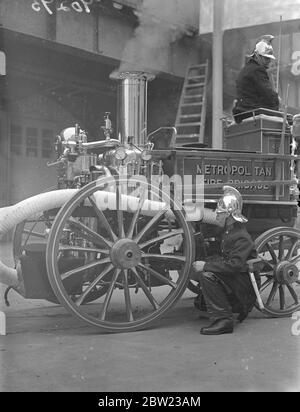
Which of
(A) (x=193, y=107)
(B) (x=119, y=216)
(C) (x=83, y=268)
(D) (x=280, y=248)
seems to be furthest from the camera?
(A) (x=193, y=107)

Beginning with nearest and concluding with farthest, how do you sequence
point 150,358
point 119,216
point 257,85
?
point 150,358
point 119,216
point 257,85

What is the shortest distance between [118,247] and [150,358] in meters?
0.84

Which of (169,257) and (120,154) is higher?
(120,154)

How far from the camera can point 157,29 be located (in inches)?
269

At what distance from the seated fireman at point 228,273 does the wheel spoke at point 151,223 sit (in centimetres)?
41

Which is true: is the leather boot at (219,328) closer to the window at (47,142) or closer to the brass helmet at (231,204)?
the brass helmet at (231,204)

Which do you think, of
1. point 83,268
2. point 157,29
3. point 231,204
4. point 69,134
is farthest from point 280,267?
point 157,29

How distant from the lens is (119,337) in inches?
163

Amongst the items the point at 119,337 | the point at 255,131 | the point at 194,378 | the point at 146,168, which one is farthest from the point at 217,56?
the point at 194,378

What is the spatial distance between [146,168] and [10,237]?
4.64 ft

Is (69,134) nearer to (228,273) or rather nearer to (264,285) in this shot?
(228,273)

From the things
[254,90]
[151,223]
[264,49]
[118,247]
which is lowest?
[118,247]

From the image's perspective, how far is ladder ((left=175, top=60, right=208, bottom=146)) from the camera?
22.5ft
